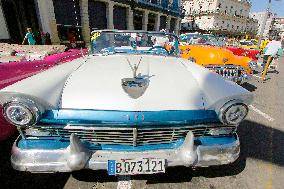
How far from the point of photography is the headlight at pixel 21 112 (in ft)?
5.81

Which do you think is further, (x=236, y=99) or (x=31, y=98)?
(x=236, y=99)

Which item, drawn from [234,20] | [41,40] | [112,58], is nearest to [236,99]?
[112,58]

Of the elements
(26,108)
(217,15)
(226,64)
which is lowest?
(226,64)

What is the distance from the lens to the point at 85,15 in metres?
15.4

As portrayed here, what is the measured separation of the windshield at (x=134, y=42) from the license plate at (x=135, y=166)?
1993 mm

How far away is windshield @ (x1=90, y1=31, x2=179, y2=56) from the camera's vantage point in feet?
11.4

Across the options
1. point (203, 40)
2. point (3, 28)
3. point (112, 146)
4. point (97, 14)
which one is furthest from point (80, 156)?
point (97, 14)

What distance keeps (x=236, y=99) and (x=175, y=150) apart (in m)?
0.74

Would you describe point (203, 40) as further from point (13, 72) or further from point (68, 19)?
point (68, 19)

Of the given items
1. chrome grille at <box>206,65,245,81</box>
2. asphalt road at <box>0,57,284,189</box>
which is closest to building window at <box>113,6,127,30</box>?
chrome grille at <box>206,65,245,81</box>

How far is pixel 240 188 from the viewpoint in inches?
91.6

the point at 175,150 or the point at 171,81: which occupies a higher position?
the point at 171,81

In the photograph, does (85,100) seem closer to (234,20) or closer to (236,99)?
(236,99)

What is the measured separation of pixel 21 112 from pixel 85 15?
1518 centimetres
